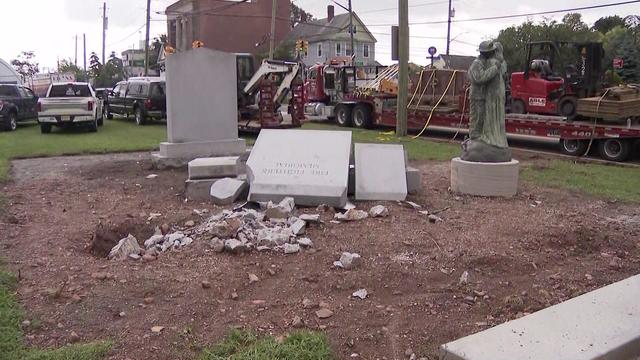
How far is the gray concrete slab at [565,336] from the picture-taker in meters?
3.81

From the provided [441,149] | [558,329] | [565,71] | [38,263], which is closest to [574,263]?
[558,329]

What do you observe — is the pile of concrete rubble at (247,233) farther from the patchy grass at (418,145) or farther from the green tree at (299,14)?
the green tree at (299,14)

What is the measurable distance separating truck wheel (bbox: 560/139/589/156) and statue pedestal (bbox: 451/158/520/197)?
749cm

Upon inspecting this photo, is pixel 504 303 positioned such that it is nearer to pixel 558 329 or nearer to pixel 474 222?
pixel 558 329

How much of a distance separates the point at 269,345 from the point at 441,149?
12.6 metres

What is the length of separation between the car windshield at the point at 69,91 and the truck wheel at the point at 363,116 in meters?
9.90

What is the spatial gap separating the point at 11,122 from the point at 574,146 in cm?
1890

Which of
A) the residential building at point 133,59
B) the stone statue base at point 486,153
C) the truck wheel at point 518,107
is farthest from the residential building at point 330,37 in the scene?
the stone statue base at point 486,153

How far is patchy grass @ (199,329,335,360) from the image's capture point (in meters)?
3.91

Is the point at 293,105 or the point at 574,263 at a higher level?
the point at 293,105

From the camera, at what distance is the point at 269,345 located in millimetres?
4031

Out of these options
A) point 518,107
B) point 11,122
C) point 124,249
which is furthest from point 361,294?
point 11,122

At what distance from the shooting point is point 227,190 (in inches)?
318

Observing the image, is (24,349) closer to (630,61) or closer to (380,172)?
(380,172)
